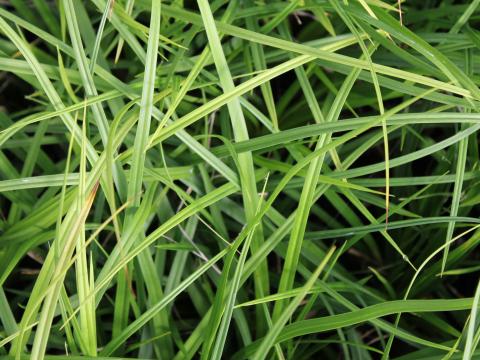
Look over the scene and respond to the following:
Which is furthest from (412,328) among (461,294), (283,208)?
(283,208)

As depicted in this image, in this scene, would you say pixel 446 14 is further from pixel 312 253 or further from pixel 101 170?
pixel 101 170

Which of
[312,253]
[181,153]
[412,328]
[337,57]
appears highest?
[337,57]

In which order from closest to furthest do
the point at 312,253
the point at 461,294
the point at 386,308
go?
the point at 386,308
the point at 312,253
the point at 461,294

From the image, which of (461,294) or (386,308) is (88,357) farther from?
(461,294)

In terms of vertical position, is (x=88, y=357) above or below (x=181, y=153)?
below

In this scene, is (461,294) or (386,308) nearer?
(386,308)

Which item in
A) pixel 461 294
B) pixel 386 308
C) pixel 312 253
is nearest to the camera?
pixel 386 308
